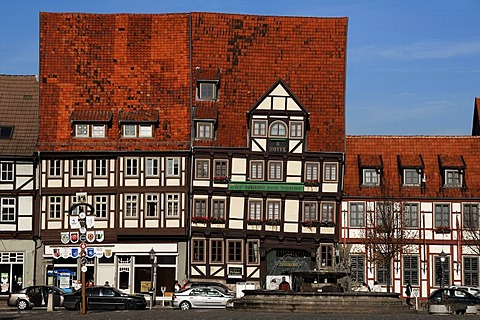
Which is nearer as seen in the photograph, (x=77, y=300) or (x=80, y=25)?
(x=77, y=300)

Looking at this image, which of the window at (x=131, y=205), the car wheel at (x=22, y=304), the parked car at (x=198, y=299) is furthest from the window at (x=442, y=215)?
the car wheel at (x=22, y=304)

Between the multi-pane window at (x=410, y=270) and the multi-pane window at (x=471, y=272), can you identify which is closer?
the multi-pane window at (x=471, y=272)

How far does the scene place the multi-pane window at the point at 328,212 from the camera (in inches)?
2805

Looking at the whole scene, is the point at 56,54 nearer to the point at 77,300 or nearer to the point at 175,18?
the point at 175,18

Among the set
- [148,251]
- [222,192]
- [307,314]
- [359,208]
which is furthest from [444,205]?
[307,314]

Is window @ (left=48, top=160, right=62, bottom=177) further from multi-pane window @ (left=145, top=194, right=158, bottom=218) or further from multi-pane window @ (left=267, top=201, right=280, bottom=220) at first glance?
multi-pane window @ (left=267, top=201, right=280, bottom=220)

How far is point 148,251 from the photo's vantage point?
2766 inches

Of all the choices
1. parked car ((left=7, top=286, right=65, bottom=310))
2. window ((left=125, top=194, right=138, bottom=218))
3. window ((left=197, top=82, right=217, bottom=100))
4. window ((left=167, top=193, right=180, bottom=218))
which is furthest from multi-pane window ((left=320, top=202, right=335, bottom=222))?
parked car ((left=7, top=286, right=65, bottom=310))

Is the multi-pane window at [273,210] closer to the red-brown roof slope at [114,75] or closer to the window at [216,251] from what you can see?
the window at [216,251]

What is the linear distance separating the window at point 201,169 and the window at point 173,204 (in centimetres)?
172

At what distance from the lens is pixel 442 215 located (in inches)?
2840

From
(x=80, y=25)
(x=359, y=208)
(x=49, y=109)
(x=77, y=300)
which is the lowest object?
(x=77, y=300)

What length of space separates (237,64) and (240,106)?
8.91 ft

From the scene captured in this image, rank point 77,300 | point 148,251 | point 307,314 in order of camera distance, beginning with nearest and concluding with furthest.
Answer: point 307,314 < point 77,300 < point 148,251
